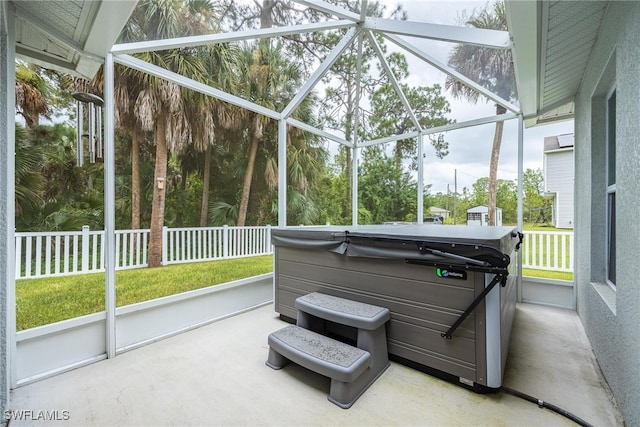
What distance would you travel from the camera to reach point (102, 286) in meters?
3.62

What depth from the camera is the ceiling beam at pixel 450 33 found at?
8.50 feet

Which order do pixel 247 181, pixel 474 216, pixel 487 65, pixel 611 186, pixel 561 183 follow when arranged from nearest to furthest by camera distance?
pixel 611 186, pixel 487 65, pixel 474 216, pixel 247 181, pixel 561 183

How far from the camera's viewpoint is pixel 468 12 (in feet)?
8.99

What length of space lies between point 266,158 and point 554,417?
5.84m

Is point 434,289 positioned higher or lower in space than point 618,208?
lower

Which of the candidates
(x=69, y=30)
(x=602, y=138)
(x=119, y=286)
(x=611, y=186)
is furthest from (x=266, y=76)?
(x=611, y=186)

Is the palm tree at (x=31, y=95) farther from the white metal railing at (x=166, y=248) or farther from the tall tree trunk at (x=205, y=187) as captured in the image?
the tall tree trunk at (x=205, y=187)

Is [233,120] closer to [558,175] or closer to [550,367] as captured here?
[550,367]

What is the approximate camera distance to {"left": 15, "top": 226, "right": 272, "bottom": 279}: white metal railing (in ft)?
9.93

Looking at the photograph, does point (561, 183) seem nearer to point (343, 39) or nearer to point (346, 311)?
point (343, 39)

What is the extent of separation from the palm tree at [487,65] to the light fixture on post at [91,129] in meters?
3.72

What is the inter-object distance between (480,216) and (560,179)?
403cm

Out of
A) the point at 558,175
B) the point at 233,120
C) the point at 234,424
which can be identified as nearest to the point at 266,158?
the point at 233,120

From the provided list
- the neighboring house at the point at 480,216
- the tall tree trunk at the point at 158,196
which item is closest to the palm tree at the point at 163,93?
the tall tree trunk at the point at 158,196
